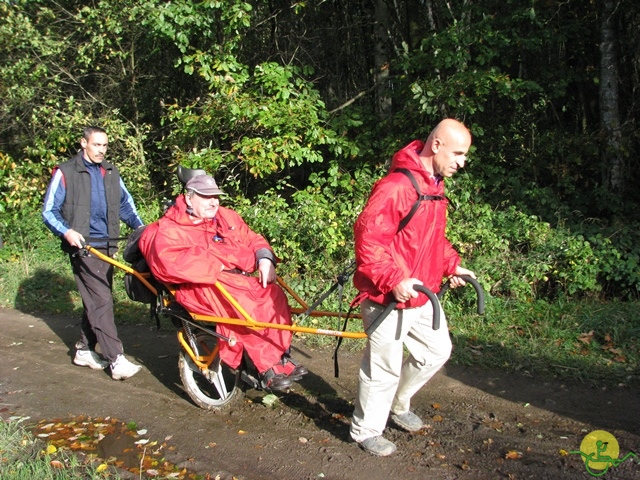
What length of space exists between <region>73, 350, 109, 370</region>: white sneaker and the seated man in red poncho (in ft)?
6.41

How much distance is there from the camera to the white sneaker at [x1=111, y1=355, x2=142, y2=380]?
5.60 m

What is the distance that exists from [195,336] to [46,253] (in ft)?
22.1

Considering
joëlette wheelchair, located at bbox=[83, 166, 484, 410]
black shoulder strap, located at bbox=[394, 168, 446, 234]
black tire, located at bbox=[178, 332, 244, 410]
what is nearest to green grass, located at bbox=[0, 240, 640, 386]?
joëlette wheelchair, located at bbox=[83, 166, 484, 410]

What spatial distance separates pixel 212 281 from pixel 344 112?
6.36 m

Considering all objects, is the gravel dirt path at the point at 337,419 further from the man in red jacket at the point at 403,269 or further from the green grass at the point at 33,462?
the green grass at the point at 33,462

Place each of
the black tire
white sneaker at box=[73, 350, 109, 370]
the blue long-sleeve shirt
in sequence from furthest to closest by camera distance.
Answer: white sneaker at box=[73, 350, 109, 370], the blue long-sleeve shirt, the black tire

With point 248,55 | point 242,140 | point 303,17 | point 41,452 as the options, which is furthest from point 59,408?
point 303,17

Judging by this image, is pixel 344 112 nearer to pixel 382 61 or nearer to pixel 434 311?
pixel 382 61

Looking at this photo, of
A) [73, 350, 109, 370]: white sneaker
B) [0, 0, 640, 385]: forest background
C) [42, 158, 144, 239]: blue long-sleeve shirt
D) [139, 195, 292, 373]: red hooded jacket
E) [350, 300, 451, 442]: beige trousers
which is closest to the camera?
[350, 300, 451, 442]: beige trousers

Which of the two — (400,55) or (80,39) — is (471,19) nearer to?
(400,55)

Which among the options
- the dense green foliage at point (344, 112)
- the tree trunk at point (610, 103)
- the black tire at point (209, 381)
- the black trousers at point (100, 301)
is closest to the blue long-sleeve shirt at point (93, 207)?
the black trousers at point (100, 301)

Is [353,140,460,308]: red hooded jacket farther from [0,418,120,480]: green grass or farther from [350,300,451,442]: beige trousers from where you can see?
[0,418,120,480]: green grass

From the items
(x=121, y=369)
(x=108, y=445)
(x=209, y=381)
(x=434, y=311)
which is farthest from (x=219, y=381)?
(x=434, y=311)

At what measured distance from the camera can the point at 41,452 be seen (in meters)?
4.00
